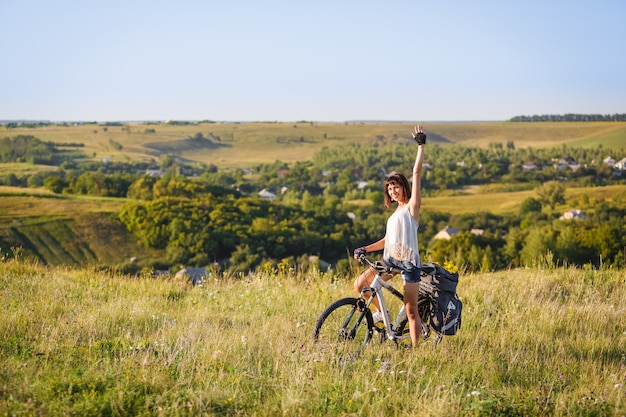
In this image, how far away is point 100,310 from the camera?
6180 millimetres

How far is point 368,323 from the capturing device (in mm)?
5164

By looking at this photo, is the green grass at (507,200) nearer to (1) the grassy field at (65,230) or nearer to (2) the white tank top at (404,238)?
(1) the grassy field at (65,230)

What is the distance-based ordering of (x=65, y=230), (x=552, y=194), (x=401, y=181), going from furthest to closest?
(x=552, y=194)
(x=65, y=230)
(x=401, y=181)

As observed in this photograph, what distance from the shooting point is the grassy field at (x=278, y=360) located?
3.80 meters

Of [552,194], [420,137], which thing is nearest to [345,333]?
[420,137]

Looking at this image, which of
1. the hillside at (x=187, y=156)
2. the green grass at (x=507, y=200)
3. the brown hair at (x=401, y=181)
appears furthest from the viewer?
the green grass at (x=507, y=200)

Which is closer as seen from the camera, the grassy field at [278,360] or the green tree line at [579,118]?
the grassy field at [278,360]

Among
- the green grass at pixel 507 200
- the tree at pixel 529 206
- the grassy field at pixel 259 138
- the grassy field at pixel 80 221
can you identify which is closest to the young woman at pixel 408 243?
the grassy field at pixel 80 221

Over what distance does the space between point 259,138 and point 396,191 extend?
7048 inches

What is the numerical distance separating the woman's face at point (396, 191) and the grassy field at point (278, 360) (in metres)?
1.37

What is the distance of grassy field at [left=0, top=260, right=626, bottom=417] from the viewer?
12.5 ft

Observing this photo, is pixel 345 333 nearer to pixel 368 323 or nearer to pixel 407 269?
pixel 368 323

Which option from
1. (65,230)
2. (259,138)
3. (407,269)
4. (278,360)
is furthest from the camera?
(259,138)

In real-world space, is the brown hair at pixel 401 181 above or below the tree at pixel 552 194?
above
